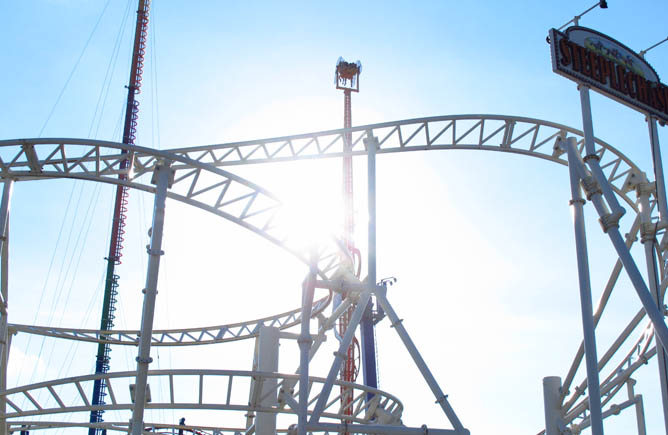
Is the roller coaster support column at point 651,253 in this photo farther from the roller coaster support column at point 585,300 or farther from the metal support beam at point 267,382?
the metal support beam at point 267,382

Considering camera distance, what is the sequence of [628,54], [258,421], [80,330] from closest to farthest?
[628,54] → [258,421] → [80,330]

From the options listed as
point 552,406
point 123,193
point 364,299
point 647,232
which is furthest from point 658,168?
point 123,193

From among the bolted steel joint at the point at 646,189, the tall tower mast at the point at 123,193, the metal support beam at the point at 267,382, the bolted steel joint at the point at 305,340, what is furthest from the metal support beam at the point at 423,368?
the tall tower mast at the point at 123,193

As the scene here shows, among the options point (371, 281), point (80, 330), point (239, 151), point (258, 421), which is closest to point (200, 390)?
point (258, 421)

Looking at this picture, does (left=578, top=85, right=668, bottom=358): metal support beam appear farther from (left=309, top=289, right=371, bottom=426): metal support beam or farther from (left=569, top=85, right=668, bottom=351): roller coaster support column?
(left=309, top=289, right=371, bottom=426): metal support beam

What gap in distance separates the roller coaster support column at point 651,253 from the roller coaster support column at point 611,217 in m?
0.60

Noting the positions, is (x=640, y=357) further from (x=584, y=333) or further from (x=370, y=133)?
(x=370, y=133)

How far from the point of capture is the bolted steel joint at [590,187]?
50.5 ft

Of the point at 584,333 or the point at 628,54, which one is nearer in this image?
the point at 584,333

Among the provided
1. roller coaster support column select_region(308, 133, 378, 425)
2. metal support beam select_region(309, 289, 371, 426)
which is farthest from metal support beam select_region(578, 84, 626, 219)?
metal support beam select_region(309, 289, 371, 426)

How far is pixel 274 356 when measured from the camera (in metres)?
19.8

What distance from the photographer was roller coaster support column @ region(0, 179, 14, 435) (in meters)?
17.9

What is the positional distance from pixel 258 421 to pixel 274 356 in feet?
5.77

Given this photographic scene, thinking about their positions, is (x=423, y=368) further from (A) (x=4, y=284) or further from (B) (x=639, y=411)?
(A) (x=4, y=284)
